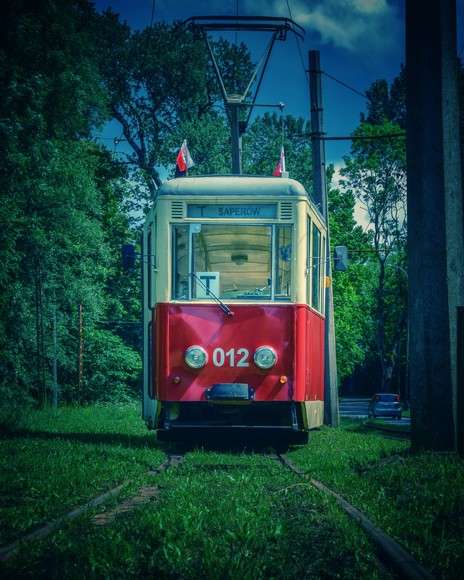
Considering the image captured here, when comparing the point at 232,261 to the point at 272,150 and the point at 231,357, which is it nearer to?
the point at 231,357

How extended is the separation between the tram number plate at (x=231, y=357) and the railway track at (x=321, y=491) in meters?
2.11

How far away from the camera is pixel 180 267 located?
11859mm

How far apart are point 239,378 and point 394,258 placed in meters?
45.4

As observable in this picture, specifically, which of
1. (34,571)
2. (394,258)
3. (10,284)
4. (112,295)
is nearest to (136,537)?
(34,571)

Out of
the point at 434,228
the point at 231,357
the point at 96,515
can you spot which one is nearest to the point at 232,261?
the point at 231,357

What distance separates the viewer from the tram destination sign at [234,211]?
1191cm

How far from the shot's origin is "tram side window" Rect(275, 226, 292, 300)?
39.0 ft

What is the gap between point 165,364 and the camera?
11586 mm

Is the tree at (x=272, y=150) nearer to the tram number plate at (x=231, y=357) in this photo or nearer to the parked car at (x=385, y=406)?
the parked car at (x=385, y=406)

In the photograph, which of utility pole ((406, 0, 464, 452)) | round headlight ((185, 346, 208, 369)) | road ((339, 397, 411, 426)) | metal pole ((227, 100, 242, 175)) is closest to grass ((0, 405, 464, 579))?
utility pole ((406, 0, 464, 452))

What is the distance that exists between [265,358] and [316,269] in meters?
1.93

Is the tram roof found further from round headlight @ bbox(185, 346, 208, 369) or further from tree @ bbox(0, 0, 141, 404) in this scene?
tree @ bbox(0, 0, 141, 404)

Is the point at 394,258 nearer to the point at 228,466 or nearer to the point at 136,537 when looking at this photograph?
the point at 228,466

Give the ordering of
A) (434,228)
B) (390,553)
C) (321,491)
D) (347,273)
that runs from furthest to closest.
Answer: (347,273) → (434,228) → (321,491) → (390,553)
